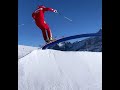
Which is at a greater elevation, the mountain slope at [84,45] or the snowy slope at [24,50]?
the mountain slope at [84,45]

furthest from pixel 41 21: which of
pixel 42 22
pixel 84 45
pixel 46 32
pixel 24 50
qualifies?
pixel 84 45

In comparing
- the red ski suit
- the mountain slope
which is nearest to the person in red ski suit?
the red ski suit

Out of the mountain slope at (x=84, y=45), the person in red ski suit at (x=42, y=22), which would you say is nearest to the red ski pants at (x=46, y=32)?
the person in red ski suit at (x=42, y=22)

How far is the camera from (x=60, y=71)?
2.12 meters

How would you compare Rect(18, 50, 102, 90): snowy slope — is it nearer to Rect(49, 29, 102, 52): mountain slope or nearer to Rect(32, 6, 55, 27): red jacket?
Rect(49, 29, 102, 52): mountain slope

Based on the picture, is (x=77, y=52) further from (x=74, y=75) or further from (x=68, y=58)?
(x=74, y=75)

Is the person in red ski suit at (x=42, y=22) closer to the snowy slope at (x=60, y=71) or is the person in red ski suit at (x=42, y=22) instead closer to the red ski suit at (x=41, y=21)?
the red ski suit at (x=41, y=21)

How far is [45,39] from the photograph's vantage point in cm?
237

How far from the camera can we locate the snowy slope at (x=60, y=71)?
1920 mm

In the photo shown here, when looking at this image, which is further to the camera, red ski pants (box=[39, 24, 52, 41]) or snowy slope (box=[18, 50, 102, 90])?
red ski pants (box=[39, 24, 52, 41])

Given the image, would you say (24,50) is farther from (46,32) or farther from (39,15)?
(39,15)

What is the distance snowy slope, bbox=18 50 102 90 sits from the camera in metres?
1.92

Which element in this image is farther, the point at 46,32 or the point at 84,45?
the point at 84,45
